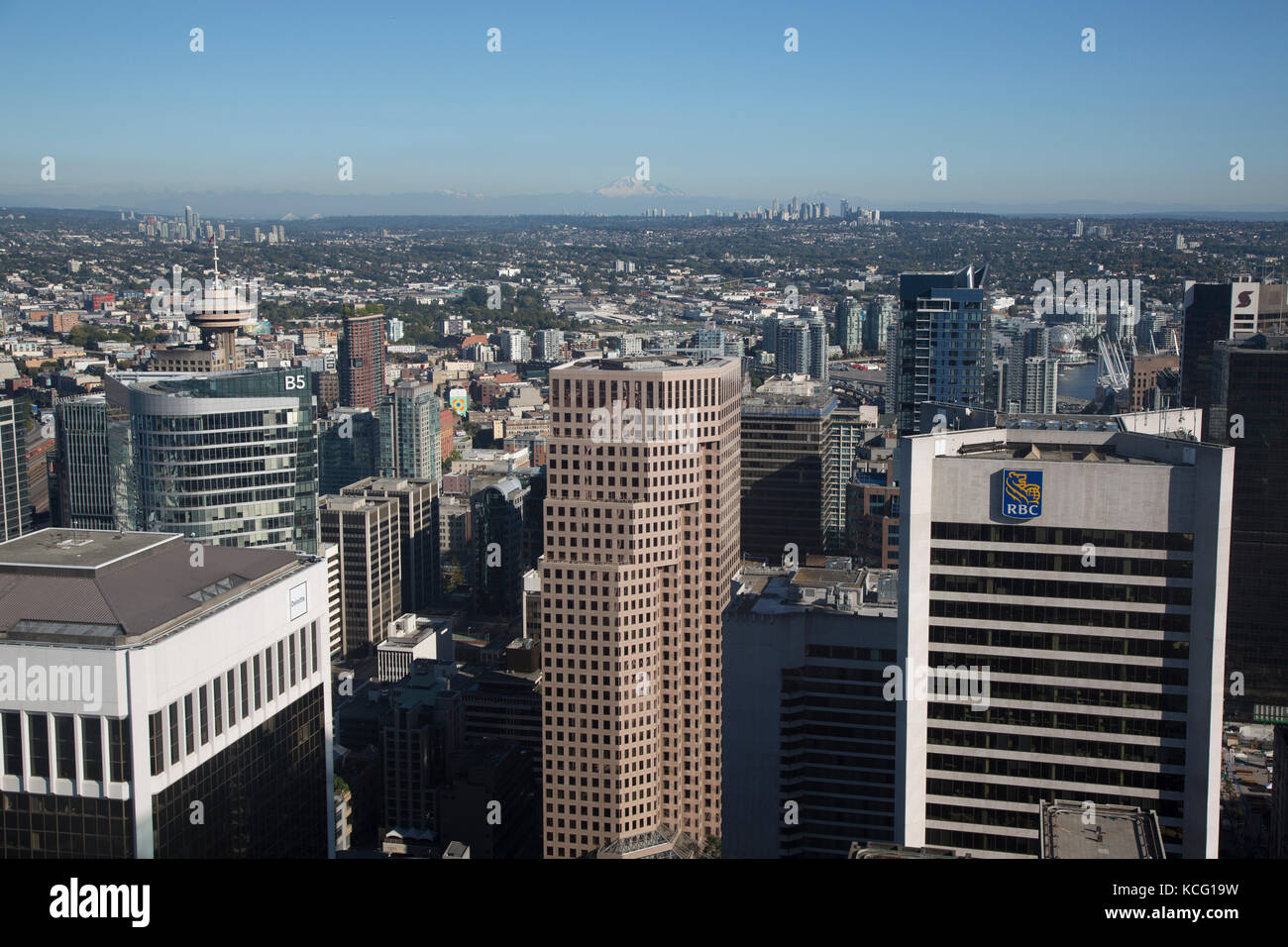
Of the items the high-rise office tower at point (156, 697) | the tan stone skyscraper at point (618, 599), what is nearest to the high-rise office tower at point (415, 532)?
the tan stone skyscraper at point (618, 599)

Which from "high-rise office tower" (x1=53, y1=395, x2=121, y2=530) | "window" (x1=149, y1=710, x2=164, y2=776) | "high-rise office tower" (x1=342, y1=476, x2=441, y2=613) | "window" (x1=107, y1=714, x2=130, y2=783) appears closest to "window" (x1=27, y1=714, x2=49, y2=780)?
"window" (x1=107, y1=714, x2=130, y2=783)

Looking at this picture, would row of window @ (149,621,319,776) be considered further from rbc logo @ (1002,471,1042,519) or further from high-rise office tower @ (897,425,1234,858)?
rbc logo @ (1002,471,1042,519)

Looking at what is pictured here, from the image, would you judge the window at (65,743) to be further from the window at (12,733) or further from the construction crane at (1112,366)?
the construction crane at (1112,366)

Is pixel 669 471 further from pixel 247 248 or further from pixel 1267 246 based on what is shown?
pixel 247 248

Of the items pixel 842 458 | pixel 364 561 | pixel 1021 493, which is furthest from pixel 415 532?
pixel 1021 493

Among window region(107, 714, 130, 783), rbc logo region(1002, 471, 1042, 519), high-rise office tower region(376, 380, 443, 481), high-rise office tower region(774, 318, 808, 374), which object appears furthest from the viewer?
high-rise office tower region(774, 318, 808, 374)
